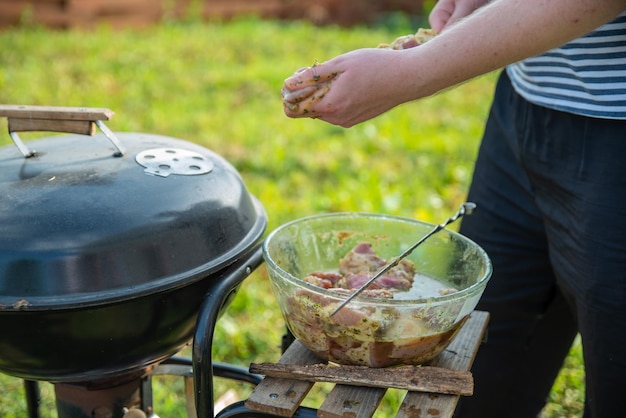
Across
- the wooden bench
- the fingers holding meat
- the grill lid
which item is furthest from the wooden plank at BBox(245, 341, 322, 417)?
the fingers holding meat

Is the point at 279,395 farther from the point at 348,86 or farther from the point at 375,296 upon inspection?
the point at 348,86

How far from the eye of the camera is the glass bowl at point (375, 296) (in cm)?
124

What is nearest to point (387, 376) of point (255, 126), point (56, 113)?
point (56, 113)

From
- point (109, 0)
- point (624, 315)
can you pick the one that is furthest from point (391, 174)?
point (109, 0)

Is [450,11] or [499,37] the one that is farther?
[450,11]

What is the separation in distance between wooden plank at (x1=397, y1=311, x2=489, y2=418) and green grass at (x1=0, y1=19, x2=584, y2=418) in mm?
1068

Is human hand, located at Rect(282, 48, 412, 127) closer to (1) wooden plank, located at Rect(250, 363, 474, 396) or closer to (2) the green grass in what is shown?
(1) wooden plank, located at Rect(250, 363, 474, 396)

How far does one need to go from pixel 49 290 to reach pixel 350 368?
0.57m

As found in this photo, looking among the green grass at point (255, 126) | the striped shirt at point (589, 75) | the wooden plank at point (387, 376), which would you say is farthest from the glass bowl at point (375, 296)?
the green grass at point (255, 126)

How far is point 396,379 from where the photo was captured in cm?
125

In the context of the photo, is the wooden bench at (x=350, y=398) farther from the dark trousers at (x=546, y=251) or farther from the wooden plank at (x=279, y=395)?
the dark trousers at (x=546, y=251)

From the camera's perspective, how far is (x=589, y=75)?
1.50m

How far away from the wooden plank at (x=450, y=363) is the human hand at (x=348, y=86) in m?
0.52

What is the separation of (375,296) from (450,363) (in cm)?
22
